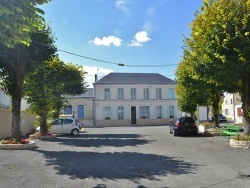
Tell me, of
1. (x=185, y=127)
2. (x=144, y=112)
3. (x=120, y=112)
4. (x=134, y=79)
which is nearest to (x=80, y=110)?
(x=120, y=112)

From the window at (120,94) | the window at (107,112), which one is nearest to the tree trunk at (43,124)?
the window at (107,112)

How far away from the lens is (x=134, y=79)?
53.2 metres

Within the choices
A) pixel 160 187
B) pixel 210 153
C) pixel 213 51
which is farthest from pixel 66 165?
pixel 213 51

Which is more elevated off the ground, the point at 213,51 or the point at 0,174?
the point at 213,51

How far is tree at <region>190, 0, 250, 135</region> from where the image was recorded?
14.5 metres

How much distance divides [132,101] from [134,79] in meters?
3.74

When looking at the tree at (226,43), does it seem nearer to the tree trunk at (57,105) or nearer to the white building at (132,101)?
the tree trunk at (57,105)

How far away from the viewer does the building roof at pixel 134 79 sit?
171ft

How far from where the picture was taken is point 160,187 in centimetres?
792

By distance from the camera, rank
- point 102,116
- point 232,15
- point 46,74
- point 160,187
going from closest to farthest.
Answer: point 160,187
point 232,15
point 46,74
point 102,116

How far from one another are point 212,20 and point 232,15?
92 cm

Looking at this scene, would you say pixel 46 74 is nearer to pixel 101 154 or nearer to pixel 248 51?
pixel 101 154

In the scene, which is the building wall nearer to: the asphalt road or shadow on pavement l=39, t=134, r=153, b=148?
shadow on pavement l=39, t=134, r=153, b=148

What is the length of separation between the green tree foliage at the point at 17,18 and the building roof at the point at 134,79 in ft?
146
